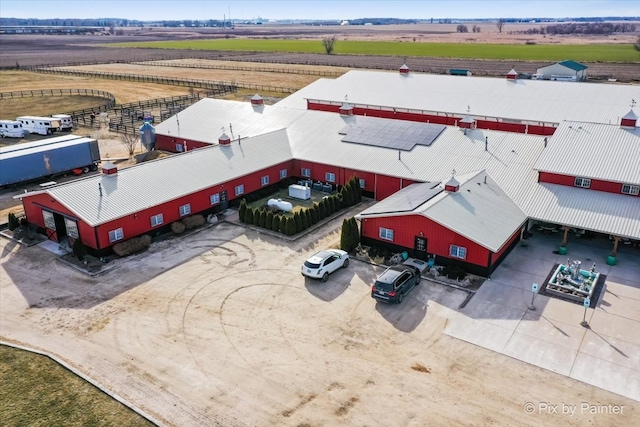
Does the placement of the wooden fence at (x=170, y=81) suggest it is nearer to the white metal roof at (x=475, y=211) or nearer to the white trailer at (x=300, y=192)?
the white trailer at (x=300, y=192)

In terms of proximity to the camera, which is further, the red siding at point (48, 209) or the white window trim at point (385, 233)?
the white window trim at point (385, 233)

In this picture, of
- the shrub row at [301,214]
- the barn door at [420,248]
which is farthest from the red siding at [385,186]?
the barn door at [420,248]

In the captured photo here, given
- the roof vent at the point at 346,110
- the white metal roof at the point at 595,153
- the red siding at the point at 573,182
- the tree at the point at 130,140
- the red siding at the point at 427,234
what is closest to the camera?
the red siding at the point at 427,234

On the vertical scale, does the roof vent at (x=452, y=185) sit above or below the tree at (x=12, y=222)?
above

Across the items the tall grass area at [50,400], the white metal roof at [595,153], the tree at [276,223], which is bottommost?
the tall grass area at [50,400]

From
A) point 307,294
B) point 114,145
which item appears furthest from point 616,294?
point 114,145

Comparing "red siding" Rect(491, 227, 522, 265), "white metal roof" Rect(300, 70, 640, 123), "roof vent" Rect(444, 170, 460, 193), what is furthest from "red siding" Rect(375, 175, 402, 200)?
"white metal roof" Rect(300, 70, 640, 123)

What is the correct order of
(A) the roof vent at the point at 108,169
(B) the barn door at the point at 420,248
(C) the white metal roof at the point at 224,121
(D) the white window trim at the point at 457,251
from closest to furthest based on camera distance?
(D) the white window trim at the point at 457,251
(B) the barn door at the point at 420,248
(A) the roof vent at the point at 108,169
(C) the white metal roof at the point at 224,121

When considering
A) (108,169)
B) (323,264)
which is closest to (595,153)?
(323,264)

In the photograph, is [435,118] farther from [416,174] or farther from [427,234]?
[427,234]
